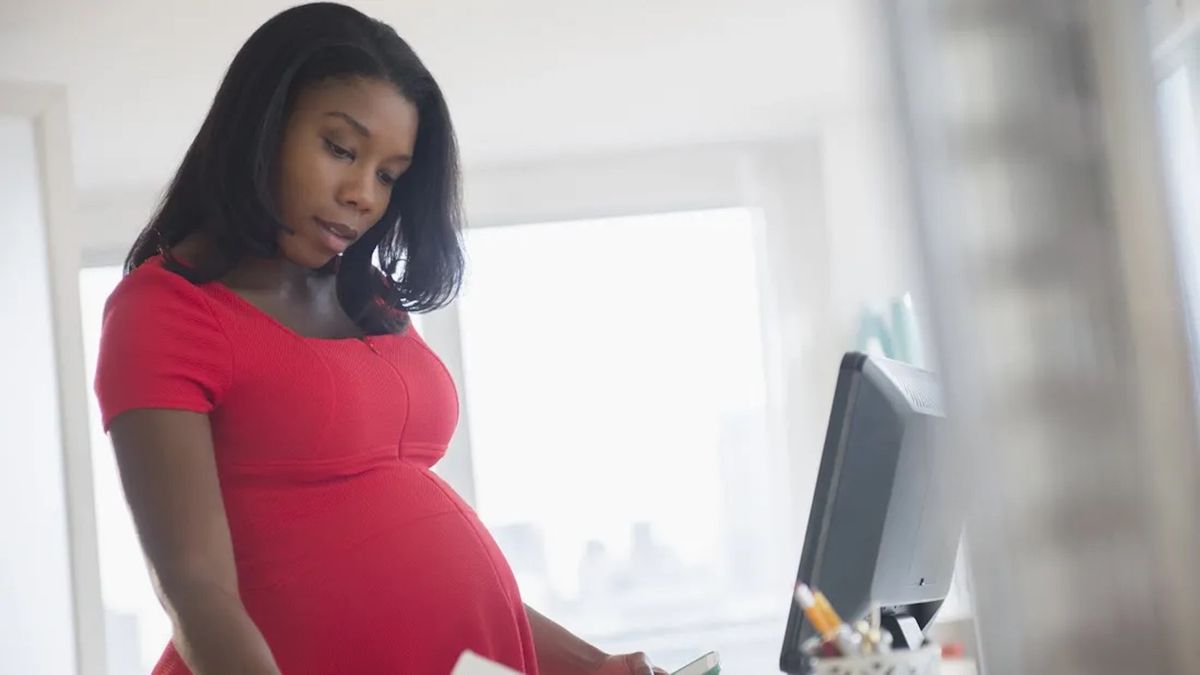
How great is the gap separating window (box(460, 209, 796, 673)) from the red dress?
11.3 feet

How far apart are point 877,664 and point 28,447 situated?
8.77 feet

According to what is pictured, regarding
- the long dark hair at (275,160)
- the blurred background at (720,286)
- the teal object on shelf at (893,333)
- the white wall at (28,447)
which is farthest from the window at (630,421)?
the long dark hair at (275,160)

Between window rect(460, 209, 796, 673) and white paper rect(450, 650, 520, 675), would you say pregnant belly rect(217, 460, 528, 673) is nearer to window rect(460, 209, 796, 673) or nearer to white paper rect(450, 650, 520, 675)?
white paper rect(450, 650, 520, 675)

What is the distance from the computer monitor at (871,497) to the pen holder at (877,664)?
0.28 ft

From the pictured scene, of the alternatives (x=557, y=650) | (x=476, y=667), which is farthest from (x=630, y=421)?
(x=476, y=667)

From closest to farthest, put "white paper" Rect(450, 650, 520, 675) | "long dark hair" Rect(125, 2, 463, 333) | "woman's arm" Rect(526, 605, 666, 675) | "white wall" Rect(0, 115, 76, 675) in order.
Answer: "white paper" Rect(450, 650, 520, 675) < "long dark hair" Rect(125, 2, 463, 333) < "woman's arm" Rect(526, 605, 666, 675) < "white wall" Rect(0, 115, 76, 675)

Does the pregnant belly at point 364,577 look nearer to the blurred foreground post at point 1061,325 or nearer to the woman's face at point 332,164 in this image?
the woman's face at point 332,164

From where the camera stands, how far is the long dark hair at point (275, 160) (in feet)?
3.33

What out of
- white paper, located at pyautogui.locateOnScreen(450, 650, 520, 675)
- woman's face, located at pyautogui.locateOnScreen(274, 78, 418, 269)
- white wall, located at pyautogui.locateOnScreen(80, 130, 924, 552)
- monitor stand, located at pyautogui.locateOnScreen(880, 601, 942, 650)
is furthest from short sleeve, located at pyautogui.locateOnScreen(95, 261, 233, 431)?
white wall, located at pyautogui.locateOnScreen(80, 130, 924, 552)

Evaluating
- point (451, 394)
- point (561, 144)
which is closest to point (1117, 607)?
point (451, 394)

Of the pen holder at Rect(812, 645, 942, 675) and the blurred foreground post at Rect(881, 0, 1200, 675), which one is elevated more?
the blurred foreground post at Rect(881, 0, 1200, 675)

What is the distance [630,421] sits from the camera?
14.9ft

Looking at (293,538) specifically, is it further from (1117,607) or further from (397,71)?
(1117,607)

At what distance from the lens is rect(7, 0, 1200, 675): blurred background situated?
357 mm
